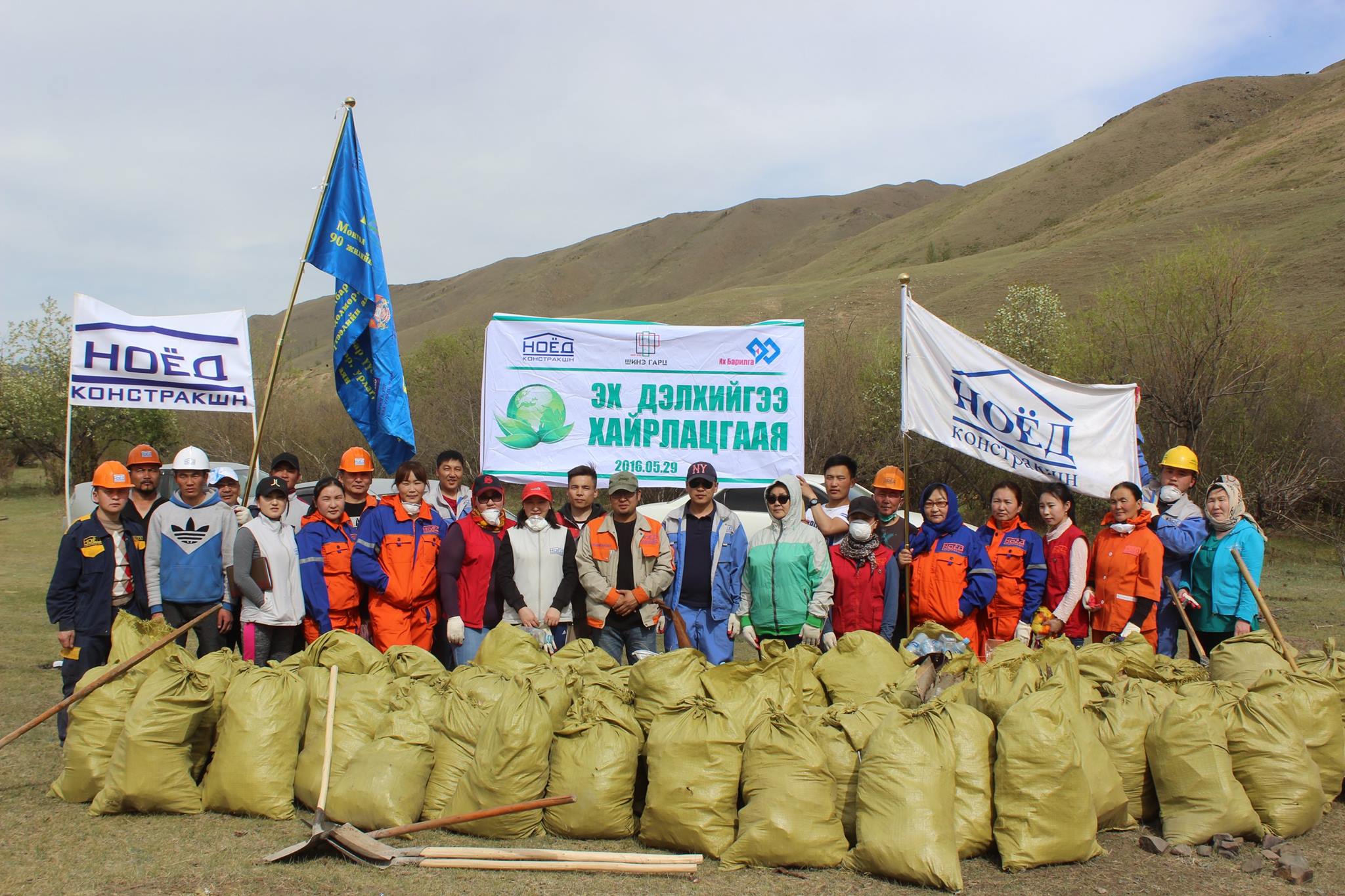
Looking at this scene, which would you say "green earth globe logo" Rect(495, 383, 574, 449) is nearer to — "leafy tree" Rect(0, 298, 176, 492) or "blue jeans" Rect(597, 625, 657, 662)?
"blue jeans" Rect(597, 625, 657, 662)

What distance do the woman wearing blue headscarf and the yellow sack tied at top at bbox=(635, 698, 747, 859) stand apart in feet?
6.10

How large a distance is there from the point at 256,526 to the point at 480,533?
4.27 feet

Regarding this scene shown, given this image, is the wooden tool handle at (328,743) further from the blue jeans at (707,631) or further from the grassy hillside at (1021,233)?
the grassy hillside at (1021,233)

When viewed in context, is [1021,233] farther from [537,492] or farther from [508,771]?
[508,771]

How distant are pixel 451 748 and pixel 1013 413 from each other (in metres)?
4.25

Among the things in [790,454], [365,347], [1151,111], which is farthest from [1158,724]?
[1151,111]

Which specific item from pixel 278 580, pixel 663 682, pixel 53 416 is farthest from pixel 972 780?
pixel 53 416

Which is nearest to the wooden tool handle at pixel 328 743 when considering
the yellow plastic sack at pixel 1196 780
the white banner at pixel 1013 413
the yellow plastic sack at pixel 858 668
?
the yellow plastic sack at pixel 858 668

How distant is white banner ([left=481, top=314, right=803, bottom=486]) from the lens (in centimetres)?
677

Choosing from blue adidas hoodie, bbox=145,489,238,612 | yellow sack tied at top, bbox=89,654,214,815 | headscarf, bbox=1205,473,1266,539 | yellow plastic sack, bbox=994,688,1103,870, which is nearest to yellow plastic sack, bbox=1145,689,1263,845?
yellow plastic sack, bbox=994,688,1103,870

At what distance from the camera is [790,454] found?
22.2 ft

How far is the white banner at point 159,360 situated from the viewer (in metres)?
7.09

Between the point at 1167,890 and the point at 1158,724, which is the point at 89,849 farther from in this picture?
the point at 1158,724

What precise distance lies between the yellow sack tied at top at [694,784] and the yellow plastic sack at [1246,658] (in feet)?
9.37
